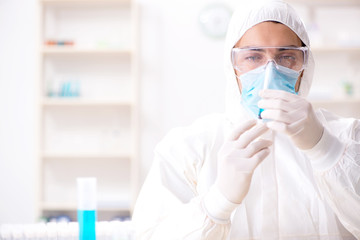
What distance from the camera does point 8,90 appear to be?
4145 mm

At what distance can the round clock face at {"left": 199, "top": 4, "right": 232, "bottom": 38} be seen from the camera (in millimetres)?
4039

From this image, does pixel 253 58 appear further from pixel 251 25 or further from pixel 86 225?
pixel 86 225

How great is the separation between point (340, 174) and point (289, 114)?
0.74 feet

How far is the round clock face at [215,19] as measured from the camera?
4.04 metres

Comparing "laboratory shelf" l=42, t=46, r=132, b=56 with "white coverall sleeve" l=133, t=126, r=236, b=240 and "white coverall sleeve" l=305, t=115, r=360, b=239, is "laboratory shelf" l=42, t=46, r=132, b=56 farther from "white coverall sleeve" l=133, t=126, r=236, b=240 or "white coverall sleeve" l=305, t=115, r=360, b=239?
"white coverall sleeve" l=305, t=115, r=360, b=239

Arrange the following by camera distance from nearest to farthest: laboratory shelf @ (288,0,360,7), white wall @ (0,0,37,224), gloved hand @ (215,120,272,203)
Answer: gloved hand @ (215,120,272,203) < laboratory shelf @ (288,0,360,7) < white wall @ (0,0,37,224)

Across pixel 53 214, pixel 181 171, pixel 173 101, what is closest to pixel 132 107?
pixel 173 101

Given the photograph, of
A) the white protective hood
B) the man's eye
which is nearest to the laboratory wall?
the white protective hood

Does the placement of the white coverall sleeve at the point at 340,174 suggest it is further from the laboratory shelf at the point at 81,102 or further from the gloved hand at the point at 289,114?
the laboratory shelf at the point at 81,102

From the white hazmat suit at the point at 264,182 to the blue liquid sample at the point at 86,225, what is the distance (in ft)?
0.62

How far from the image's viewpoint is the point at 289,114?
3.90ft

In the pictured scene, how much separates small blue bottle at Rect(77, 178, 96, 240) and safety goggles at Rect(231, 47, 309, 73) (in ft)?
1.87

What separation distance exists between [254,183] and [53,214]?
2909 mm

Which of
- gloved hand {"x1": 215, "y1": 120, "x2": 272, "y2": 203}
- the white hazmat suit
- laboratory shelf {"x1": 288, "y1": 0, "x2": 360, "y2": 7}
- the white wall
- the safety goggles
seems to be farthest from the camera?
the white wall
